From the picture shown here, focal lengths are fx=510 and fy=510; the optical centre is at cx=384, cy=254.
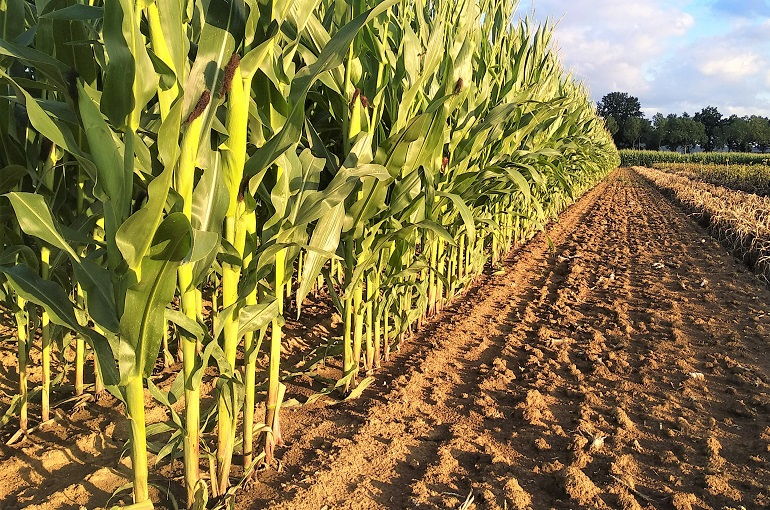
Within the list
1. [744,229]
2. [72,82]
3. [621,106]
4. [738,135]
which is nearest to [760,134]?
[738,135]

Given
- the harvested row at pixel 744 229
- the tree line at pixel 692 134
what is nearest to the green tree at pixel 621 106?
the tree line at pixel 692 134

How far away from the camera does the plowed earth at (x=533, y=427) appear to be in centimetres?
171

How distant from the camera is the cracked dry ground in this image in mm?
1734

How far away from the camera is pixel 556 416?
2281mm

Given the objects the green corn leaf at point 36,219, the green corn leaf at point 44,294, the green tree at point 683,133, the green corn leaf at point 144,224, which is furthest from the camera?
the green tree at point 683,133

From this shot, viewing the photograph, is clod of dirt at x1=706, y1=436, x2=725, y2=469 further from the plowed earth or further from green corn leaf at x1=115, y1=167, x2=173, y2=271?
green corn leaf at x1=115, y1=167, x2=173, y2=271

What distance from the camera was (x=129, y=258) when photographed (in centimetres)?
109

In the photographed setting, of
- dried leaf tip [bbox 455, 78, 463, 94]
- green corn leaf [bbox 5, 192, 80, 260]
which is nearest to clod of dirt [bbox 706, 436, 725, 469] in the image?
dried leaf tip [bbox 455, 78, 463, 94]

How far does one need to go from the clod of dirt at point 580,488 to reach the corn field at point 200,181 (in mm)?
998

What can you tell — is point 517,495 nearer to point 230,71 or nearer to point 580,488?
point 580,488

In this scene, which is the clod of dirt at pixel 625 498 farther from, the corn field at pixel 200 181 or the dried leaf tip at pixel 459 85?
the dried leaf tip at pixel 459 85

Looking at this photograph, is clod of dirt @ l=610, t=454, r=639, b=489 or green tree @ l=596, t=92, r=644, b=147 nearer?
clod of dirt @ l=610, t=454, r=639, b=489

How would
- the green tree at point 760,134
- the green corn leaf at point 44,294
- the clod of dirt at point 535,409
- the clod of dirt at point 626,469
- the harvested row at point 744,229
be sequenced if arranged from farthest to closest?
the green tree at point 760,134, the harvested row at point 744,229, the clod of dirt at point 535,409, the clod of dirt at point 626,469, the green corn leaf at point 44,294

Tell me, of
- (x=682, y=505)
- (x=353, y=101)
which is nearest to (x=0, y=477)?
(x=353, y=101)
